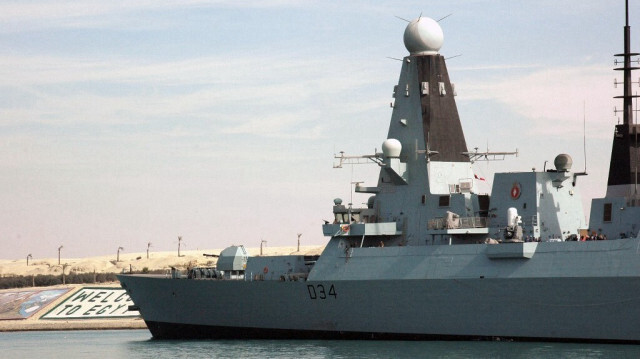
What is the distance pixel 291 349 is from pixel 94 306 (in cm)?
2381

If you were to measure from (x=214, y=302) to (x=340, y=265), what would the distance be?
537 centimetres

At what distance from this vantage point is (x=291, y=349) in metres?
33.6

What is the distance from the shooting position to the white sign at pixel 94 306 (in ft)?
177

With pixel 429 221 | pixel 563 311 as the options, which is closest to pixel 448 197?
pixel 429 221

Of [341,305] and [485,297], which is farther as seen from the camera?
[341,305]

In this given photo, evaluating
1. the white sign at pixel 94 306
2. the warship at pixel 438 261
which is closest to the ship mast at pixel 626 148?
the warship at pixel 438 261

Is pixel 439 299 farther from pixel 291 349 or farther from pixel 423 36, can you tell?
pixel 423 36

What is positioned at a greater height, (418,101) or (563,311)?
(418,101)

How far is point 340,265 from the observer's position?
116ft

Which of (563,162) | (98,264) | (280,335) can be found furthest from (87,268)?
(563,162)

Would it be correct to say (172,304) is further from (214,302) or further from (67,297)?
(67,297)

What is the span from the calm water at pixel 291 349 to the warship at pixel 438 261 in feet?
2.09

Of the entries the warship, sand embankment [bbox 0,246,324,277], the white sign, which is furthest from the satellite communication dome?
sand embankment [bbox 0,246,324,277]

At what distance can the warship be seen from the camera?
30.8 metres
